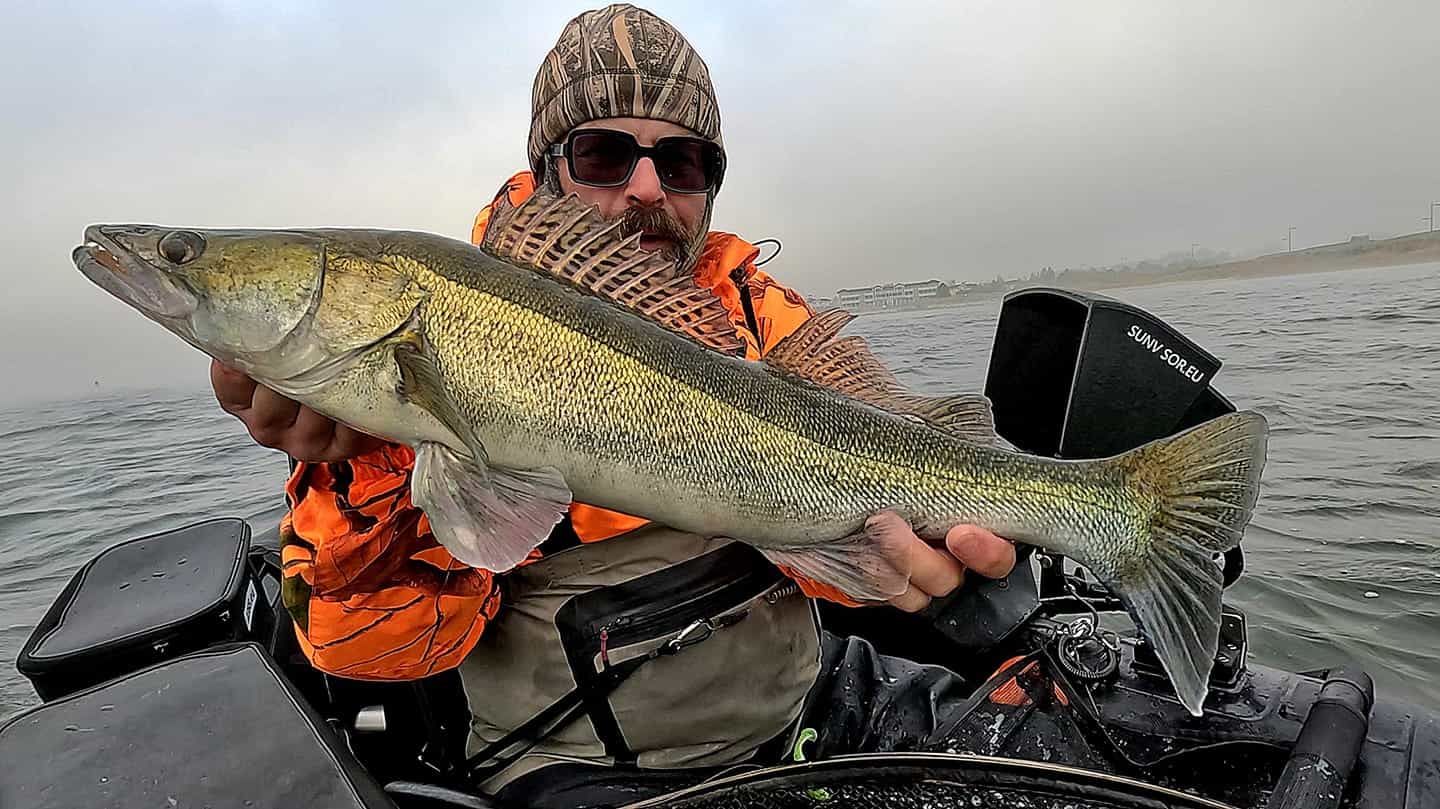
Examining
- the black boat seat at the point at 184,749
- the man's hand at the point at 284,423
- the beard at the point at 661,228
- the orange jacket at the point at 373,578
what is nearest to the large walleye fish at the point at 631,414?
the man's hand at the point at 284,423

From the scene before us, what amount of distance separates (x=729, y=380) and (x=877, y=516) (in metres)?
0.58

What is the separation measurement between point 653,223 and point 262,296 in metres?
1.48

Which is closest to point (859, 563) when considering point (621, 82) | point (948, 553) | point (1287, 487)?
point (948, 553)

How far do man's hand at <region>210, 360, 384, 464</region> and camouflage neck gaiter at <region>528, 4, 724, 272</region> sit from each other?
4.55ft

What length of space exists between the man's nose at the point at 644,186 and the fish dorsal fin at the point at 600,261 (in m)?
0.76

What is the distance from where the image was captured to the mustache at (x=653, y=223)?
3.10 meters

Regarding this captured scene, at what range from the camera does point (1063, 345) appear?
338 centimetres

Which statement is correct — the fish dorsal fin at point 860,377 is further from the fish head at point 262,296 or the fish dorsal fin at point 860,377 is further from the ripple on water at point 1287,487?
the fish head at point 262,296

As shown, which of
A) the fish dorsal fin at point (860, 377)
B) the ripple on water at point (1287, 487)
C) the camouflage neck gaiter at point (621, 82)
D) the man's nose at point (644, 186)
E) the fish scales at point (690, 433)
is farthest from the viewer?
the ripple on water at point (1287, 487)

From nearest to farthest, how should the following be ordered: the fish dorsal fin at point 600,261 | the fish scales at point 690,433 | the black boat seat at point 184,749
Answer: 1. the black boat seat at point 184,749
2. the fish scales at point 690,433
3. the fish dorsal fin at point 600,261

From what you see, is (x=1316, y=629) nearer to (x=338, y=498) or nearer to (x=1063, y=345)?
(x=1063, y=345)

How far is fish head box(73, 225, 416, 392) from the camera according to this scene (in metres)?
1.96

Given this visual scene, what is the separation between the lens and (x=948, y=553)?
244cm

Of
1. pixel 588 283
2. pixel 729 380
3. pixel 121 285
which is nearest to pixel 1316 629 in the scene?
pixel 729 380
